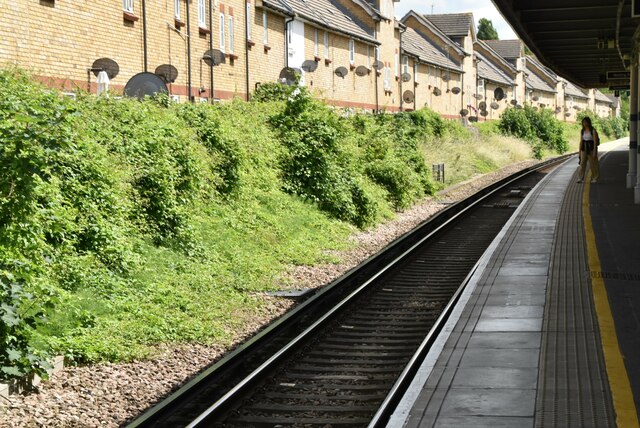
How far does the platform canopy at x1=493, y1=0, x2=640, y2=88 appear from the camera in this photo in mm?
17844

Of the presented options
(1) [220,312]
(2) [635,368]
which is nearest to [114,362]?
(1) [220,312]

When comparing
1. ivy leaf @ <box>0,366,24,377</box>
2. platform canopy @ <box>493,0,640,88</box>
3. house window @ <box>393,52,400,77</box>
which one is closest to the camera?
ivy leaf @ <box>0,366,24,377</box>

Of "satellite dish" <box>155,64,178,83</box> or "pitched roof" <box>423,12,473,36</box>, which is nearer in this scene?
"satellite dish" <box>155,64,178,83</box>

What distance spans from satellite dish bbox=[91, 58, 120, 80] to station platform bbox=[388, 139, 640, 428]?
896cm

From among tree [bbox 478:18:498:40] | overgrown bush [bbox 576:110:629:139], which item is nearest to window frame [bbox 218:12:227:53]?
overgrown bush [bbox 576:110:629:139]

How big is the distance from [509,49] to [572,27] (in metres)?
77.6

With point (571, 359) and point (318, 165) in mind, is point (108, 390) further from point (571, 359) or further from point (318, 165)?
point (318, 165)

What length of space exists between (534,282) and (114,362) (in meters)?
5.49

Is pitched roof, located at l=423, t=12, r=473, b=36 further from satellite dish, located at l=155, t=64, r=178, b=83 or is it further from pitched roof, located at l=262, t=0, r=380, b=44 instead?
satellite dish, located at l=155, t=64, r=178, b=83

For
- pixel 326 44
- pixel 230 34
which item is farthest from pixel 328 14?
pixel 230 34

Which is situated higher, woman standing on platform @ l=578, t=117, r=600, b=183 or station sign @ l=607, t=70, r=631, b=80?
station sign @ l=607, t=70, r=631, b=80

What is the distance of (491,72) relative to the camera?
84.4 m

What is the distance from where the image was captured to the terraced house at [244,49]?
720 inches

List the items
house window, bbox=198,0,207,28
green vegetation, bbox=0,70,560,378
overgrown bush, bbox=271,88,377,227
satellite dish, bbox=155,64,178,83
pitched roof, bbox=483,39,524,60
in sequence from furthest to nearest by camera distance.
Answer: pitched roof, bbox=483,39,524,60, house window, bbox=198,0,207,28, satellite dish, bbox=155,64,178,83, overgrown bush, bbox=271,88,377,227, green vegetation, bbox=0,70,560,378
